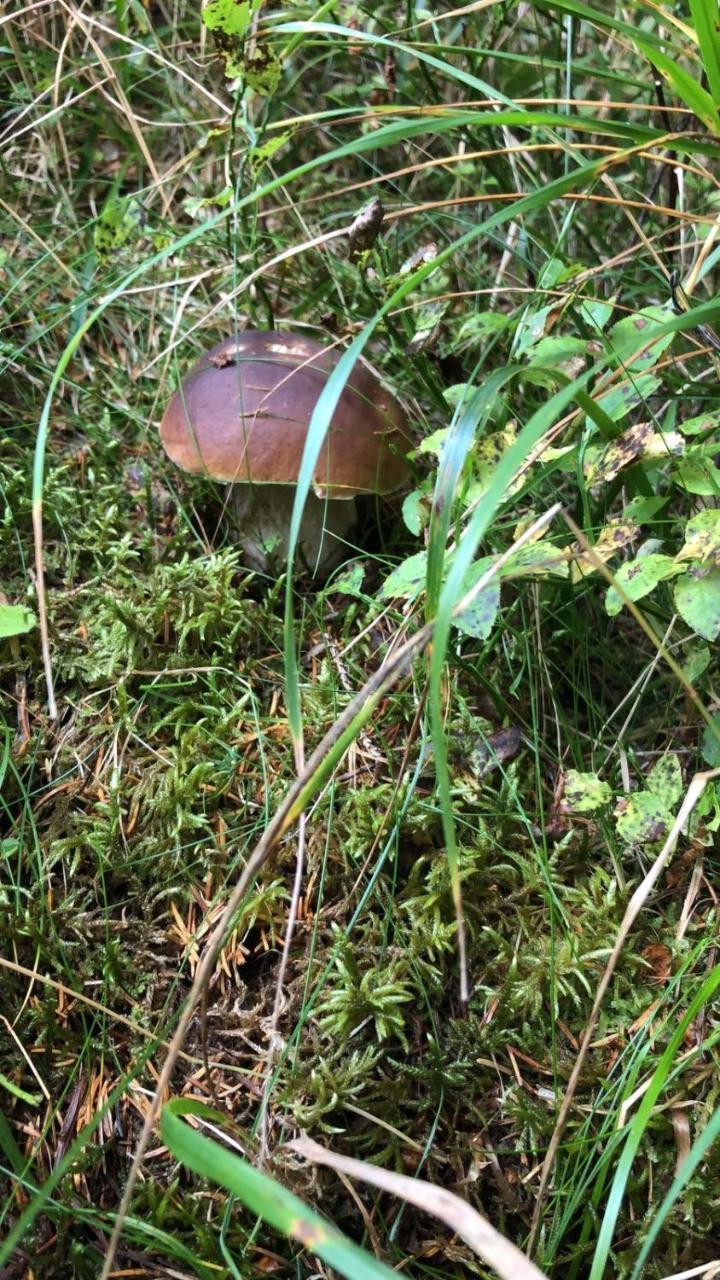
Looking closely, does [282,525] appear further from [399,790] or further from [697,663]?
[697,663]

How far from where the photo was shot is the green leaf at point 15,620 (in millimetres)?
1521

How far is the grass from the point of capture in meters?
1.17

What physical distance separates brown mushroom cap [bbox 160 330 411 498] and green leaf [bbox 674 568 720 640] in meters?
0.69

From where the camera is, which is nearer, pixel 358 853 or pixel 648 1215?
pixel 648 1215

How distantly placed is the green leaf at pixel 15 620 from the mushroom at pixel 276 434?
434mm

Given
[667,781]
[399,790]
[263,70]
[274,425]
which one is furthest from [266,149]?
[667,781]

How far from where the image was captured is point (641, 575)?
4.10ft

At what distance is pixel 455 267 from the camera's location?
213cm

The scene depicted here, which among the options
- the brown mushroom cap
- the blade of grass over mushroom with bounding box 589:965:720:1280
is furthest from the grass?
the brown mushroom cap

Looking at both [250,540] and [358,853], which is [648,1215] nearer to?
[358,853]

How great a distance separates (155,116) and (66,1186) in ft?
8.05

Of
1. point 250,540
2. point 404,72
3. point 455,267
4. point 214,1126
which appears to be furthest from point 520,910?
point 404,72

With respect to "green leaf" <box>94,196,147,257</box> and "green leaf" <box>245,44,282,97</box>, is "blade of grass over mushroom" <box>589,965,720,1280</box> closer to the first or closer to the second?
"green leaf" <box>245,44,282,97</box>

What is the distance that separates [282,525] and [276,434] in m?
0.26
